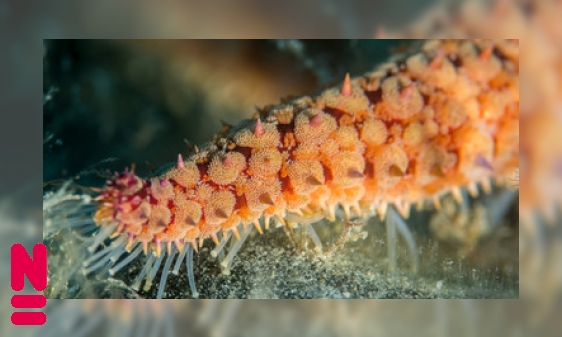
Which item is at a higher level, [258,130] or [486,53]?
[486,53]

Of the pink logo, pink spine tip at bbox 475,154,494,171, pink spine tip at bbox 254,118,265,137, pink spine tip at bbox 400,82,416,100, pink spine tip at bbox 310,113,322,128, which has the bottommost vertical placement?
the pink logo

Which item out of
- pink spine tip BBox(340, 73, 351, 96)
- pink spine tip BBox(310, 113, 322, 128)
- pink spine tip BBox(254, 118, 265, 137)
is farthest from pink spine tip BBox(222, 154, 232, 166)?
pink spine tip BBox(340, 73, 351, 96)

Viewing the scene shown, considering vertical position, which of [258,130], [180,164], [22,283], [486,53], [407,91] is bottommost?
[22,283]

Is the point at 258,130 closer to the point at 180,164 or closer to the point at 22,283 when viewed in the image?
the point at 180,164

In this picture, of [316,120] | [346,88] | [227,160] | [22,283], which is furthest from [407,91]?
[22,283]

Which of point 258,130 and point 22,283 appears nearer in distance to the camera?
point 258,130

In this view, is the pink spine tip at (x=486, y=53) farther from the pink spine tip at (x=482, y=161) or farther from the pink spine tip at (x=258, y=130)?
the pink spine tip at (x=258, y=130)

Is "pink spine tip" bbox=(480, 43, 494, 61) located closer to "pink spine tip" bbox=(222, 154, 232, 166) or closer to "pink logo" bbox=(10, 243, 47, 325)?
"pink spine tip" bbox=(222, 154, 232, 166)

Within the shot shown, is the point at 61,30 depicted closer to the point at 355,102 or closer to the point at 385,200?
the point at 355,102
